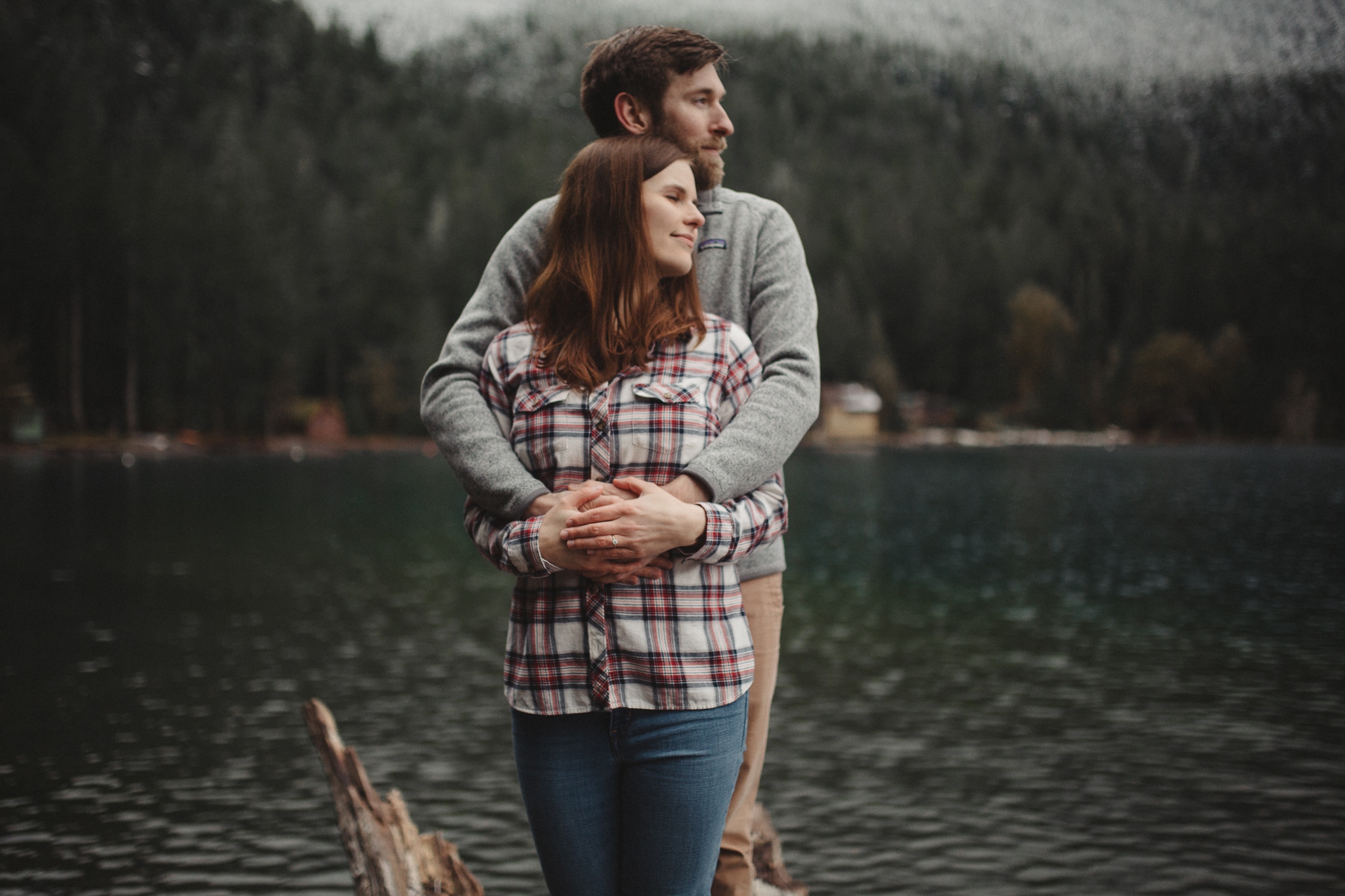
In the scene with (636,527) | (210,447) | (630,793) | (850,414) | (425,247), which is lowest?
(210,447)

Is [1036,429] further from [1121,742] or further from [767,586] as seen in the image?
[767,586]

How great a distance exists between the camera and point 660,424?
2318 millimetres

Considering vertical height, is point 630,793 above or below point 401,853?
above

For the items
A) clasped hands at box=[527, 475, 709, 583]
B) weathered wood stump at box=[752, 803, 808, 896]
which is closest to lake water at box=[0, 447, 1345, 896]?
weathered wood stump at box=[752, 803, 808, 896]

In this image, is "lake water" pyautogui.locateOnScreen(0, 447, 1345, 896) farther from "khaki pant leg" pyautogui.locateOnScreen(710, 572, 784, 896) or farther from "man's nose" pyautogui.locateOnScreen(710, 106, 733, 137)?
"man's nose" pyautogui.locateOnScreen(710, 106, 733, 137)

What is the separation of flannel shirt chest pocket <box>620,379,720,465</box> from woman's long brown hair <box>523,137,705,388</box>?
0.09 metres

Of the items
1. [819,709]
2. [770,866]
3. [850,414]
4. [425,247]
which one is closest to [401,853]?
[770,866]

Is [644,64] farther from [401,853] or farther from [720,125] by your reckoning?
[401,853]

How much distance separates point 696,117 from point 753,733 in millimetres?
1578

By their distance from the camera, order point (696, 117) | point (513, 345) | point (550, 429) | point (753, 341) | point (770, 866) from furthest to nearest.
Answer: point (770, 866), point (696, 117), point (753, 341), point (513, 345), point (550, 429)

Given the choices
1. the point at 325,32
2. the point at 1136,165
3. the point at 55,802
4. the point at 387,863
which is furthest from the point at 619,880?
the point at 1136,165

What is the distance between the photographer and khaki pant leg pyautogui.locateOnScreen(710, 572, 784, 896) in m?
2.94

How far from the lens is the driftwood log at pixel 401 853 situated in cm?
503

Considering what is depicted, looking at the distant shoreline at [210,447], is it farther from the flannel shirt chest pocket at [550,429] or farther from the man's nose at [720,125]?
the flannel shirt chest pocket at [550,429]
